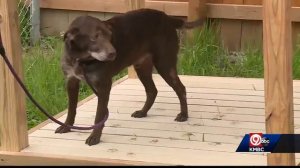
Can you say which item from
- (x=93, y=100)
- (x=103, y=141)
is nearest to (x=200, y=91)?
(x=93, y=100)

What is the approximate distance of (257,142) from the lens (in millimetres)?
3029

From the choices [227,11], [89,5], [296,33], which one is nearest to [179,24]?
[227,11]

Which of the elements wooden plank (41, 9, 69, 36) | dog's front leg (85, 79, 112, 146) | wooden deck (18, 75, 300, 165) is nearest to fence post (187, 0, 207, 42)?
wooden deck (18, 75, 300, 165)

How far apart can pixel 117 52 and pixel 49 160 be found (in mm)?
761

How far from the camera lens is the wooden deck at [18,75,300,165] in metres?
3.27

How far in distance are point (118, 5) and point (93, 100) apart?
219 cm

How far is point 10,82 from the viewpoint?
3.22 m

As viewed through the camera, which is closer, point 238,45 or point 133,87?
point 133,87

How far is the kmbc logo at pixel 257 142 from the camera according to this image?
291cm

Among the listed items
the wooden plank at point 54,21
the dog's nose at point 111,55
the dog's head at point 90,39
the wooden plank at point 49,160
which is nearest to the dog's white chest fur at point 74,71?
the dog's head at point 90,39

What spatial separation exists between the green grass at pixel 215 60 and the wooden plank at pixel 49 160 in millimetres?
2380

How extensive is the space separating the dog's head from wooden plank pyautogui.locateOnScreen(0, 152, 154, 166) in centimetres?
56

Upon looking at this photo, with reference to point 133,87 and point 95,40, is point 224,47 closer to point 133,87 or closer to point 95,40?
point 133,87

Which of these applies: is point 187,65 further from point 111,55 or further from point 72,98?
point 111,55
